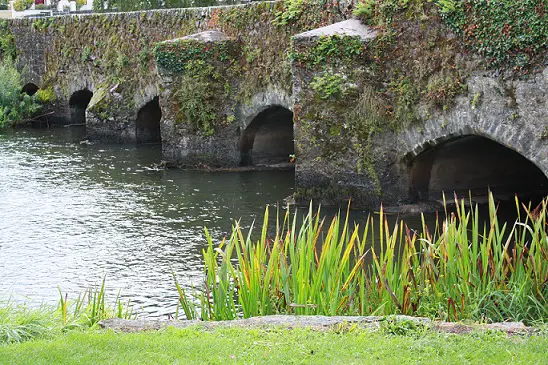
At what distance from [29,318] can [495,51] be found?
900 cm

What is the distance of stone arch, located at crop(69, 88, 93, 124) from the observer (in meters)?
32.4

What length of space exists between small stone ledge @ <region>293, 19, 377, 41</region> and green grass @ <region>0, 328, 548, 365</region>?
10104 millimetres

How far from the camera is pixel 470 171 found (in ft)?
55.6

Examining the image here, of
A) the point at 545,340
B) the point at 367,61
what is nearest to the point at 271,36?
the point at 367,61

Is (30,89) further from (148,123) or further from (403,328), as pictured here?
(403,328)

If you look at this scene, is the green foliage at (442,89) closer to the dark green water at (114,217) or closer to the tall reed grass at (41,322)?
the dark green water at (114,217)

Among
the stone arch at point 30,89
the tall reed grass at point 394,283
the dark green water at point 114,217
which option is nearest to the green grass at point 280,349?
the tall reed grass at point 394,283

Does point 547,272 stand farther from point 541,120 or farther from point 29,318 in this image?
point 541,120

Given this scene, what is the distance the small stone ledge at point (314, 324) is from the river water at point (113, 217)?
3.27m

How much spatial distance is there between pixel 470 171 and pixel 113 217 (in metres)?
6.90

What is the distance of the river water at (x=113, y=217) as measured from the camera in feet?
41.4

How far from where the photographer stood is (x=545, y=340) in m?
6.73

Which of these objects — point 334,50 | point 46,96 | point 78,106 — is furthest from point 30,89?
point 334,50

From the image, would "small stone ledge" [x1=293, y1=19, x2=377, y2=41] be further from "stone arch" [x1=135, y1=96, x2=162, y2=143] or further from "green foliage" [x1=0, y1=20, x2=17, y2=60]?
"green foliage" [x1=0, y1=20, x2=17, y2=60]
